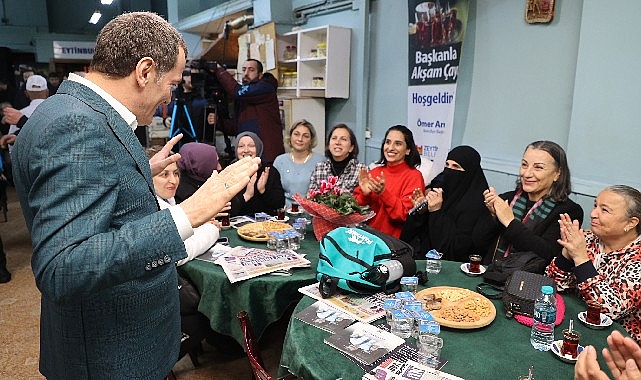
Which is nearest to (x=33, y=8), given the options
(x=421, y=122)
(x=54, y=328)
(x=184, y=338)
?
(x=421, y=122)

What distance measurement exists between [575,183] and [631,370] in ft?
7.31

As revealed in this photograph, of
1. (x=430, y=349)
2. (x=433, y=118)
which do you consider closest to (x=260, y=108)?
(x=433, y=118)

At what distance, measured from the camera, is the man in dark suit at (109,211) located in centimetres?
94

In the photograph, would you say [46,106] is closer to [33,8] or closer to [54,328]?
[54,328]

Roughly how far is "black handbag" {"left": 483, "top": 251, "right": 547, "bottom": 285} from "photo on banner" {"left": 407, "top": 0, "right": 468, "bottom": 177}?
6.07ft

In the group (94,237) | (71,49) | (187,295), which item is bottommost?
(187,295)

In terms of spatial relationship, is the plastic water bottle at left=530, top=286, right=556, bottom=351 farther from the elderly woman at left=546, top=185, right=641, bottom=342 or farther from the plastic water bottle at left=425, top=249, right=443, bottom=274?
the plastic water bottle at left=425, top=249, right=443, bottom=274

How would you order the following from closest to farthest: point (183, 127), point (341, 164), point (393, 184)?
point (393, 184) → point (341, 164) → point (183, 127)

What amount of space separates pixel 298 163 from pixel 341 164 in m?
0.41

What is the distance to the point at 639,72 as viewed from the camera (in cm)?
265

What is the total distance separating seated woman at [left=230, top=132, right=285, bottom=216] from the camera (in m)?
3.43

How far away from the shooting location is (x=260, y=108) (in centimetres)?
514

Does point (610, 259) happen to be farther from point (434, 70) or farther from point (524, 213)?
point (434, 70)

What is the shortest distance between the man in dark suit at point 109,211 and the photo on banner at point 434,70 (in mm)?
3098
